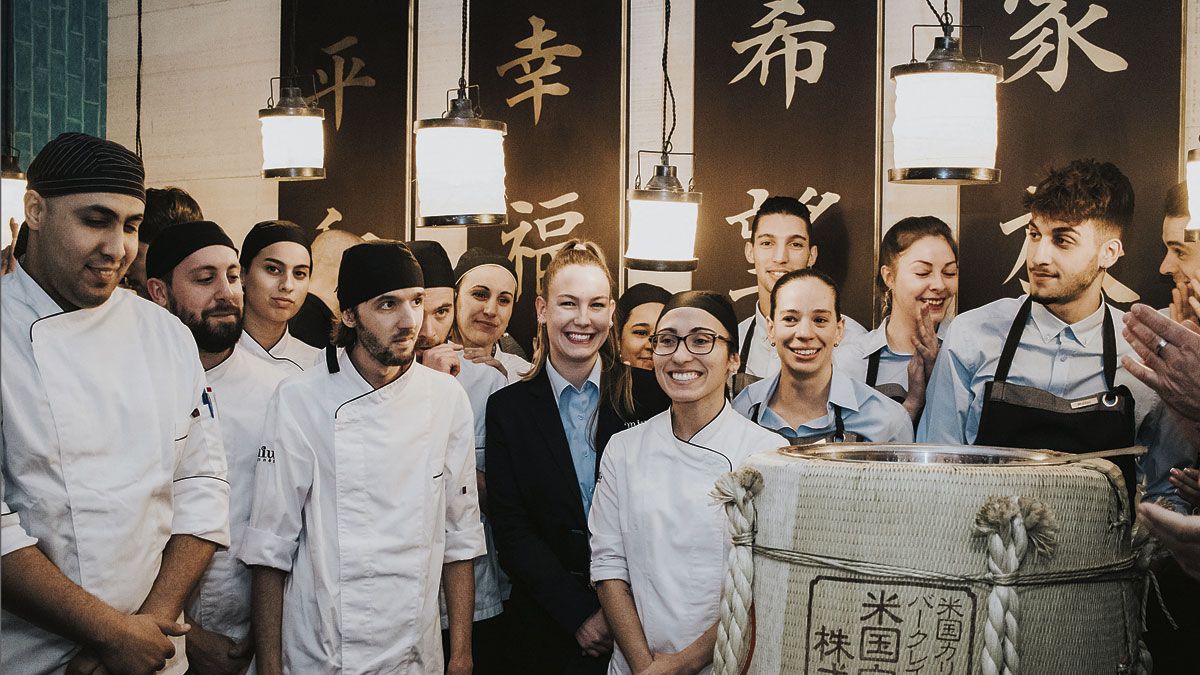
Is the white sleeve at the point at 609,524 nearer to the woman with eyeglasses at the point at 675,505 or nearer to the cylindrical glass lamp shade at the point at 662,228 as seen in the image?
the woman with eyeglasses at the point at 675,505

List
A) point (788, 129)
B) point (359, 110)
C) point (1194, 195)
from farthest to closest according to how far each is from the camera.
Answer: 1. point (359, 110)
2. point (788, 129)
3. point (1194, 195)

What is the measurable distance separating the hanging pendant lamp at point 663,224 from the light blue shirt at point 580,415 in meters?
0.99

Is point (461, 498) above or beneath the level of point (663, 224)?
beneath

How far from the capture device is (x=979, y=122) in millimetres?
3346

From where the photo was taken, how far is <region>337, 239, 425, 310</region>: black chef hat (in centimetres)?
302

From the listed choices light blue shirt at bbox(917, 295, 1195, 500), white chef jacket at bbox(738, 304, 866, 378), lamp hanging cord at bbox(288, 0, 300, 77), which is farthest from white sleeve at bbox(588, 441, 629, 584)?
lamp hanging cord at bbox(288, 0, 300, 77)

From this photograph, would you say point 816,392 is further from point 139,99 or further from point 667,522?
point 139,99

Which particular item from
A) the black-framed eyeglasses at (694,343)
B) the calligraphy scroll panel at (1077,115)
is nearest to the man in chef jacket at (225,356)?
the black-framed eyeglasses at (694,343)

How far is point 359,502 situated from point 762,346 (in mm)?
2150

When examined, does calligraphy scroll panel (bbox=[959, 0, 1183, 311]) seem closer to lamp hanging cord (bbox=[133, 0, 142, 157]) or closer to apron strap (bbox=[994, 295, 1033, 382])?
apron strap (bbox=[994, 295, 1033, 382])

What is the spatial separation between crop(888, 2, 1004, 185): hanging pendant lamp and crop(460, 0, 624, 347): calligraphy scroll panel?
1.93 metres

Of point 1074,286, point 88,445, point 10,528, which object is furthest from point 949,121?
point 10,528

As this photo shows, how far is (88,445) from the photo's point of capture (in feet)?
7.64

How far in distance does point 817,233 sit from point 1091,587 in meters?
3.37
